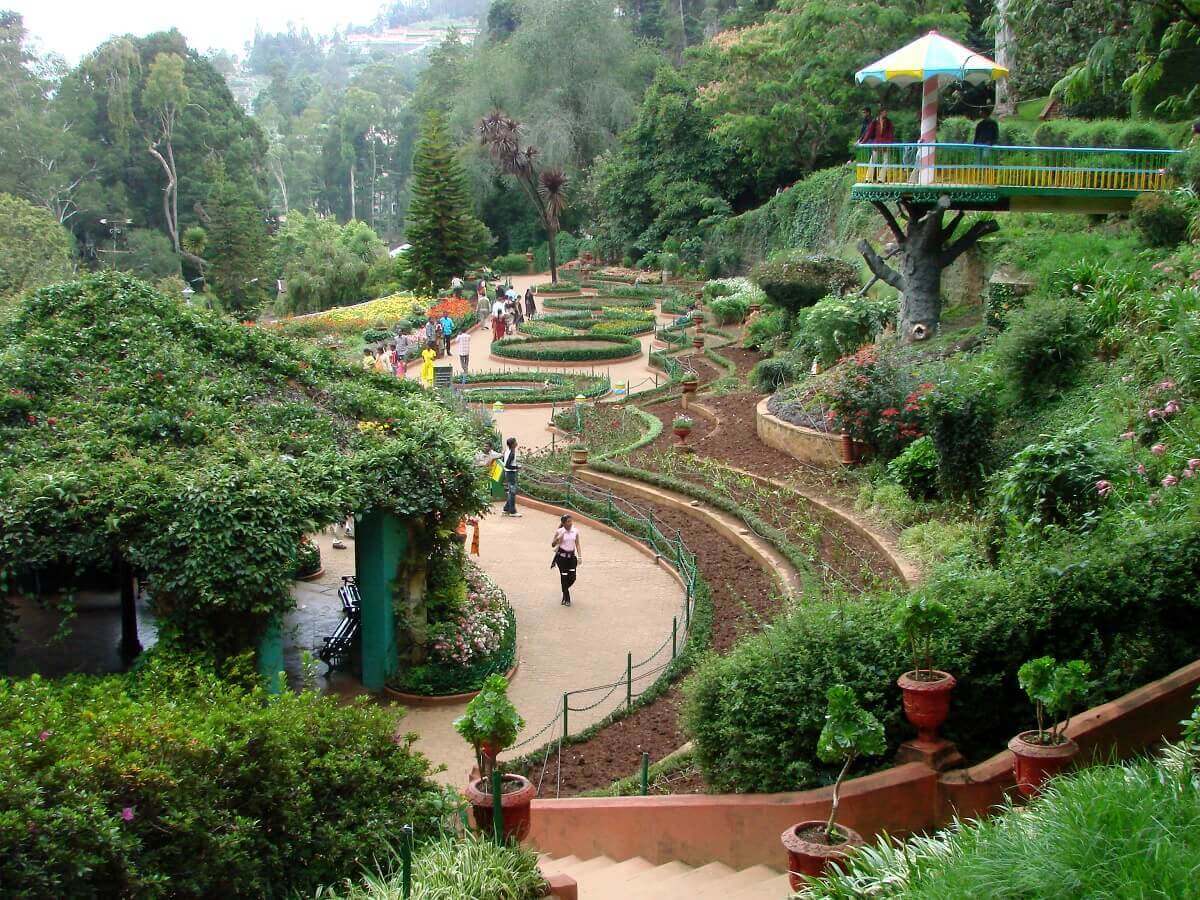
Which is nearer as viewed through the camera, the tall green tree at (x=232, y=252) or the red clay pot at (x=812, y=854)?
the red clay pot at (x=812, y=854)

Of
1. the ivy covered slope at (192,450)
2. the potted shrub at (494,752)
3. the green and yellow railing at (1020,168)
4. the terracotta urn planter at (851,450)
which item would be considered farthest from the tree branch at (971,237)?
the potted shrub at (494,752)

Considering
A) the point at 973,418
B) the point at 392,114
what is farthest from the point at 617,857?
the point at 392,114

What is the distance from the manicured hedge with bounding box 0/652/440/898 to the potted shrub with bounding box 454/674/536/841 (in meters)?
0.60

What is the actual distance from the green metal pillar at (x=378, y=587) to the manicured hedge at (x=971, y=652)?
15.4 ft

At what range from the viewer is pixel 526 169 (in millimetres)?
53469

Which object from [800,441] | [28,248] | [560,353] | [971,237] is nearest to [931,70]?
[971,237]

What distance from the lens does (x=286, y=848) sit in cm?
568

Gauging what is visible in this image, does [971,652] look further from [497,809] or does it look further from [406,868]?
[406,868]

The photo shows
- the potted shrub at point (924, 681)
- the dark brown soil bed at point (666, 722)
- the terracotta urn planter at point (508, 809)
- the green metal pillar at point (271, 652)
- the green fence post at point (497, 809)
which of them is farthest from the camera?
the green metal pillar at point (271, 652)

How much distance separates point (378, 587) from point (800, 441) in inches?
333

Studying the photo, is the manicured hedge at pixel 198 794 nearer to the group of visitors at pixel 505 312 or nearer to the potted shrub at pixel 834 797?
the potted shrub at pixel 834 797

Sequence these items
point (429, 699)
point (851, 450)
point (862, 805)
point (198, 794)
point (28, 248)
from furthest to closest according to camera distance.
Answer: point (28, 248)
point (851, 450)
point (429, 699)
point (862, 805)
point (198, 794)

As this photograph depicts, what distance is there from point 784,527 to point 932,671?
332 inches

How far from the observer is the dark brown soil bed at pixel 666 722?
930cm
